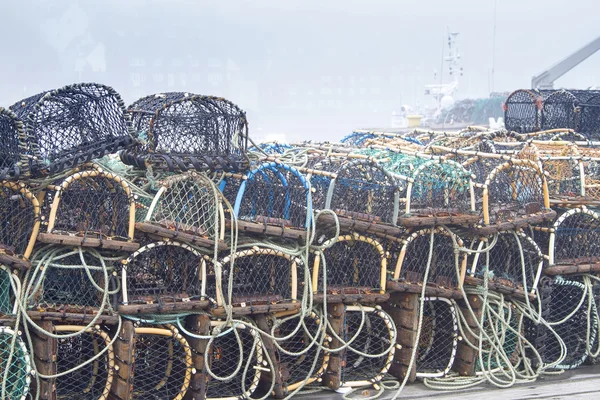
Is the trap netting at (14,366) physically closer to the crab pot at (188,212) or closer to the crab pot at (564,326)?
the crab pot at (188,212)

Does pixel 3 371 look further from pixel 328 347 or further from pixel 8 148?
pixel 328 347

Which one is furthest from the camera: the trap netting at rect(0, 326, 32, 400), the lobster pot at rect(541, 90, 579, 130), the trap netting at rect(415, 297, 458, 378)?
the lobster pot at rect(541, 90, 579, 130)

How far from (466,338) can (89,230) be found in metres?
2.24

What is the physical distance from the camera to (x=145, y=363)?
3934 millimetres

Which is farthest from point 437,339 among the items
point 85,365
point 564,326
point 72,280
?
point 72,280

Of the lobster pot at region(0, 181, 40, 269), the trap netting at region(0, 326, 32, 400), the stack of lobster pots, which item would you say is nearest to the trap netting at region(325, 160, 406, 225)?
the stack of lobster pots

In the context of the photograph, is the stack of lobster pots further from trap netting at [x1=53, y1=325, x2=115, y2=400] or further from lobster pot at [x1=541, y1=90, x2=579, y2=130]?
lobster pot at [x1=541, y1=90, x2=579, y2=130]

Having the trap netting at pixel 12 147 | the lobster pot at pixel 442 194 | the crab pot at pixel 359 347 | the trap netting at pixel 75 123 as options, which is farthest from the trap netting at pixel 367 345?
the trap netting at pixel 12 147

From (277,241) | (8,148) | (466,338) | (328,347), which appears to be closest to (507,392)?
(466,338)

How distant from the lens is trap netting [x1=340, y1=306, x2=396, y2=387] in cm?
430

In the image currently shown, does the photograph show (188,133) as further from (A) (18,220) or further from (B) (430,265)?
(B) (430,265)

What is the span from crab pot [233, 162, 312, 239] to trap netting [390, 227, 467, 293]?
0.63m

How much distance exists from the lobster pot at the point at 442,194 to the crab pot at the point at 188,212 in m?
1.10

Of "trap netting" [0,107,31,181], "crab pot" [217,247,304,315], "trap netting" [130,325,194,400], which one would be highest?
"trap netting" [0,107,31,181]
